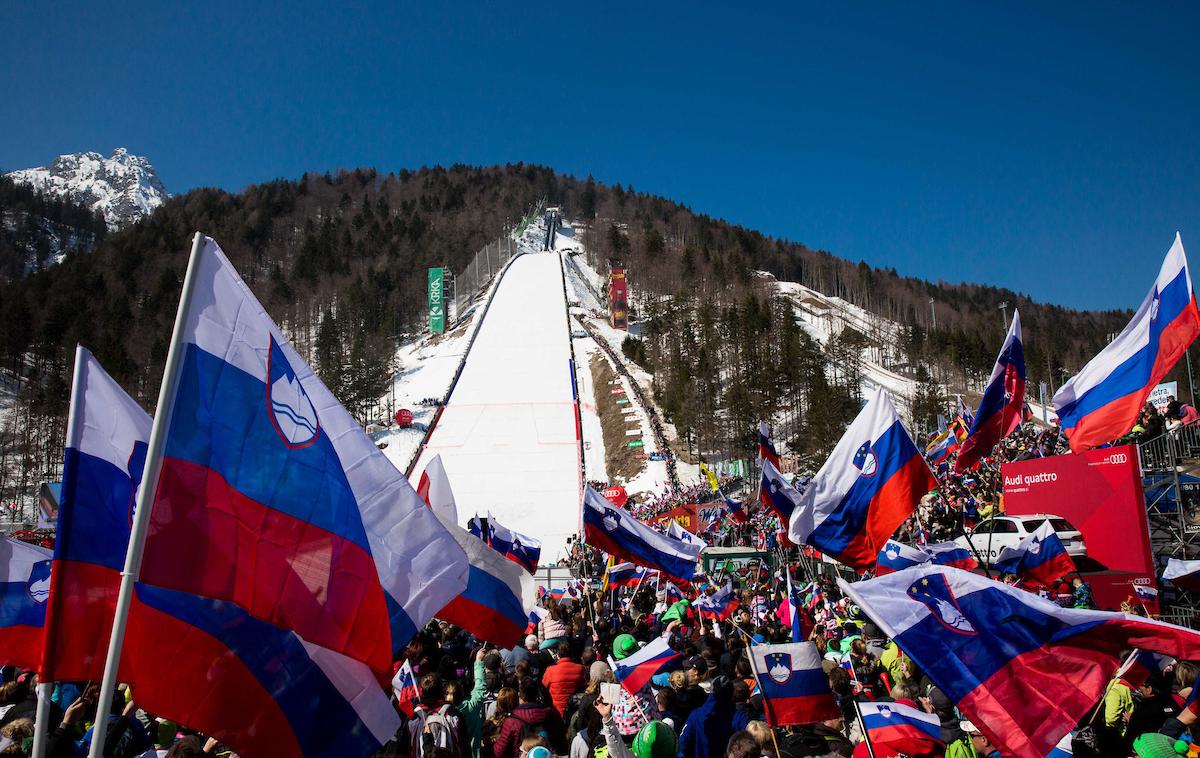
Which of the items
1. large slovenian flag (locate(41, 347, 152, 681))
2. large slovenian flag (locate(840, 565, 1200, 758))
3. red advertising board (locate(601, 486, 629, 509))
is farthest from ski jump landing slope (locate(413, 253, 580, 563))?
large slovenian flag (locate(840, 565, 1200, 758))

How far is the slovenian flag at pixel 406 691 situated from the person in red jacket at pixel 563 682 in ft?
3.33

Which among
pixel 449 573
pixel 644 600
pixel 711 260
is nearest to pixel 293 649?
pixel 449 573

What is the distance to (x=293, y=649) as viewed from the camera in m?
3.49

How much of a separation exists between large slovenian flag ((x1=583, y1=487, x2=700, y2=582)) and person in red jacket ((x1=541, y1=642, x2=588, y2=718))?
365 cm

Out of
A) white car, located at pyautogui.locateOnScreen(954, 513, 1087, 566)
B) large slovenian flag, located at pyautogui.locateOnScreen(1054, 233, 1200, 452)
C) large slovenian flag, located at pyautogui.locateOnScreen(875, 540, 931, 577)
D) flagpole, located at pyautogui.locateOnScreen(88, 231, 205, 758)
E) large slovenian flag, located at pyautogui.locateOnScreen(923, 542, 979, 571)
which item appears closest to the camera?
flagpole, located at pyautogui.locateOnScreen(88, 231, 205, 758)

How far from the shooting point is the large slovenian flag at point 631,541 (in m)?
9.93

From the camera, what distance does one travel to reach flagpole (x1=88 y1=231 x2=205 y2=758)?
2.68m

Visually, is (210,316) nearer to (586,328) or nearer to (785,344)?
(785,344)

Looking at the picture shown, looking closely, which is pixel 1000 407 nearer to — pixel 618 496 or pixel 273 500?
pixel 273 500

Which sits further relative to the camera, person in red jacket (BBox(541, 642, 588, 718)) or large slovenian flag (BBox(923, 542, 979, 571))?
large slovenian flag (BBox(923, 542, 979, 571))

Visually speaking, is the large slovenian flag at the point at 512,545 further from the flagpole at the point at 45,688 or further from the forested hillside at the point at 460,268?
the forested hillside at the point at 460,268

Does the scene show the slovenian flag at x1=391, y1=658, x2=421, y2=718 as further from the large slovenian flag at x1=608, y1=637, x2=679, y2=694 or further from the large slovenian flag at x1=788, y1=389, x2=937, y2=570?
the large slovenian flag at x1=788, y1=389, x2=937, y2=570

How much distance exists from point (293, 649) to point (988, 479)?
21.1 meters

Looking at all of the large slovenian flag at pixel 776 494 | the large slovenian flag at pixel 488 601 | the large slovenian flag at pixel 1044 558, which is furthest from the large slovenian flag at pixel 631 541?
the large slovenian flag at pixel 1044 558
